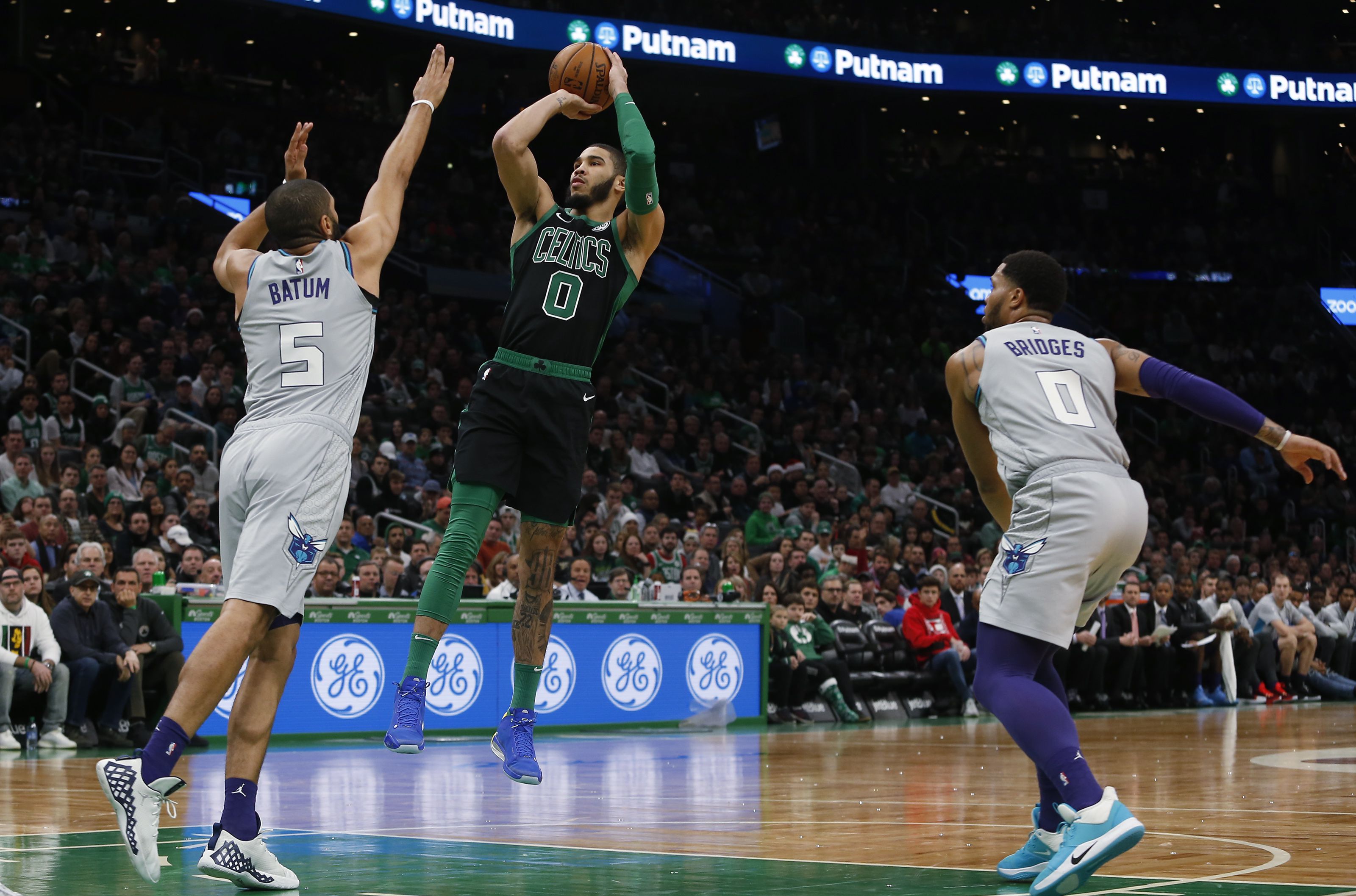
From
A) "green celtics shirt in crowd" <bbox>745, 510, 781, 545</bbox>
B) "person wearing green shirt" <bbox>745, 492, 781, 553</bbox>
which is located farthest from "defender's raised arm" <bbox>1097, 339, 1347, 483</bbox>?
"green celtics shirt in crowd" <bbox>745, 510, 781, 545</bbox>

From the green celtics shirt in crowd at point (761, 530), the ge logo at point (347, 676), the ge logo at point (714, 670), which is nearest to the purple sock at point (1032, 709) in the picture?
the ge logo at point (347, 676)

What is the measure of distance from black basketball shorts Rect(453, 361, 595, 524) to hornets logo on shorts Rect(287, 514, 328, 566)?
3.20 feet

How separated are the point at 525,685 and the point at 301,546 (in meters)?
1.45

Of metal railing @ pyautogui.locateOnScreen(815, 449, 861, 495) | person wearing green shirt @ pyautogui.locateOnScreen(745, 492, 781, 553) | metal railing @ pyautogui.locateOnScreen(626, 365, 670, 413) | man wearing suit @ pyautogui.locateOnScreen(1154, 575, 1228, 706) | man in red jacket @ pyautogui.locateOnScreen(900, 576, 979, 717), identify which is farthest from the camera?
metal railing @ pyautogui.locateOnScreen(626, 365, 670, 413)

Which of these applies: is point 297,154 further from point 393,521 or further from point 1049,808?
point 393,521

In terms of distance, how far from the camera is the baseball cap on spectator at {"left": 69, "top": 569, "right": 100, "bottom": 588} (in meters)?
12.0

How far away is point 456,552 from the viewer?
233 inches

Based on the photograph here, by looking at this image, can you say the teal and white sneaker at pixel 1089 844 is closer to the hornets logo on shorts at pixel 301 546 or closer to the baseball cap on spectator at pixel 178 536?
the hornets logo on shorts at pixel 301 546

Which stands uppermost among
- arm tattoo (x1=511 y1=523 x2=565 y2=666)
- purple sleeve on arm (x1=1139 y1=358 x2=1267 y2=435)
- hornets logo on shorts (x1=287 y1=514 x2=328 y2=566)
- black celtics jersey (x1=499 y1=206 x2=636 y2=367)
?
black celtics jersey (x1=499 y1=206 x2=636 y2=367)

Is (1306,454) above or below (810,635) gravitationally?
above

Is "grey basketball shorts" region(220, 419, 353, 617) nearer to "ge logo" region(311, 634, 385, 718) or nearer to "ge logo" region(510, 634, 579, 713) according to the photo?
"ge logo" region(311, 634, 385, 718)

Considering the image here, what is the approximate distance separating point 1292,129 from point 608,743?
28.0 meters

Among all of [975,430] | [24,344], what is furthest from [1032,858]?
[24,344]

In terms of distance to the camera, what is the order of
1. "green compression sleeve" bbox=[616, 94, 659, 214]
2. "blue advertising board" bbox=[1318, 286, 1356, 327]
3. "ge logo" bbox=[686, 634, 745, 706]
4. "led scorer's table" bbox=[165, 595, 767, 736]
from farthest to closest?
"blue advertising board" bbox=[1318, 286, 1356, 327]
"ge logo" bbox=[686, 634, 745, 706]
"led scorer's table" bbox=[165, 595, 767, 736]
"green compression sleeve" bbox=[616, 94, 659, 214]
